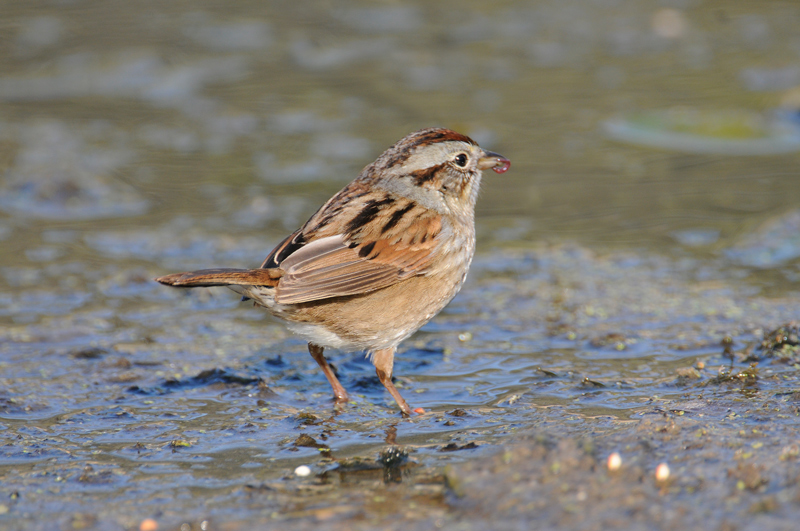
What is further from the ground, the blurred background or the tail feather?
the blurred background

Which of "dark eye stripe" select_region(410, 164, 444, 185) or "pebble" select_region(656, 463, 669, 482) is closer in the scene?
"pebble" select_region(656, 463, 669, 482)

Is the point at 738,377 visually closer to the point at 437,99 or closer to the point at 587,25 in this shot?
the point at 437,99

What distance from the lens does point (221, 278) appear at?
14.3 feet

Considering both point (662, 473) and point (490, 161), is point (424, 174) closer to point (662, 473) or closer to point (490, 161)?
point (490, 161)

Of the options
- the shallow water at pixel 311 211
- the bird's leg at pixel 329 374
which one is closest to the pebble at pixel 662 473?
the shallow water at pixel 311 211

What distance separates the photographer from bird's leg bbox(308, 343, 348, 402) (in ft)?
16.5

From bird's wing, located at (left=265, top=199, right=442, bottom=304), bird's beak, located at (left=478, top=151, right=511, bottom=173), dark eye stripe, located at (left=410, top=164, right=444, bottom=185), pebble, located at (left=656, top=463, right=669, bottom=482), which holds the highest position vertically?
bird's beak, located at (left=478, top=151, right=511, bottom=173)

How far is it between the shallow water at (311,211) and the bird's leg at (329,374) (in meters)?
0.13

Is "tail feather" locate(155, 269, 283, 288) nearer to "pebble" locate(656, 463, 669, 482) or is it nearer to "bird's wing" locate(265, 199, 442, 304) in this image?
"bird's wing" locate(265, 199, 442, 304)

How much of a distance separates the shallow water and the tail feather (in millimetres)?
737

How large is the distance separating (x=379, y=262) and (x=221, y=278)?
0.89 meters

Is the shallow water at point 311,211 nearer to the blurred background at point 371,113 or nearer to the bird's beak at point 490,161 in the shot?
the blurred background at point 371,113

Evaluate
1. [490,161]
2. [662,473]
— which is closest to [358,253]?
[490,161]

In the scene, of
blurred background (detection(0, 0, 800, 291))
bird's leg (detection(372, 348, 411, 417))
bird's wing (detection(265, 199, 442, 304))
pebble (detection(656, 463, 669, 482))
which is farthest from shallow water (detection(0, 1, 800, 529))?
bird's wing (detection(265, 199, 442, 304))
